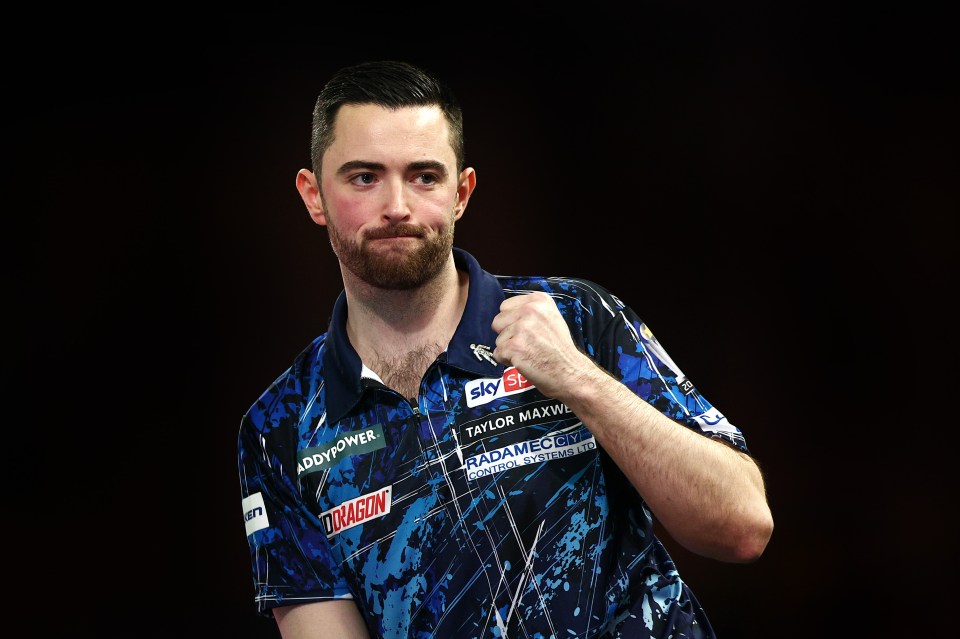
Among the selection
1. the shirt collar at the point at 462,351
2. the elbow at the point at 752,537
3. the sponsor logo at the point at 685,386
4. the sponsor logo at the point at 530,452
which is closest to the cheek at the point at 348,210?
the shirt collar at the point at 462,351

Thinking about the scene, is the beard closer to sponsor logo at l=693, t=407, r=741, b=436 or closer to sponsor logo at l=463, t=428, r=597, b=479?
sponsor logo at l=463, t=428, r=597, b=479

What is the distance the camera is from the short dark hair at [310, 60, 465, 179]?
217 centimetres

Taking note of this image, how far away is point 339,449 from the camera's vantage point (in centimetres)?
218

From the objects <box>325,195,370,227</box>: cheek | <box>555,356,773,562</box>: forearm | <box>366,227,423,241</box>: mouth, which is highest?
<box>325,195,370,227</box>: cheek

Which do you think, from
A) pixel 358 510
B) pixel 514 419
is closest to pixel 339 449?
pixel 358 510

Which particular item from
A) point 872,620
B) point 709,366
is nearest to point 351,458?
point 709,366

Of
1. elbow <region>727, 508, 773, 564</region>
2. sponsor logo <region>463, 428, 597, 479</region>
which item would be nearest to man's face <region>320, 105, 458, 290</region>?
sponsor logo <region>463, 428, 597, 479</region>

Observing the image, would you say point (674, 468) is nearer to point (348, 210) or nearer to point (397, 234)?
point (397, 234)

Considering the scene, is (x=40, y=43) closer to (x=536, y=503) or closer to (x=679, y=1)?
(x=679, y=1)

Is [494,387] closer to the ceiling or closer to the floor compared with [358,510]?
Answer: closer to the ceiling

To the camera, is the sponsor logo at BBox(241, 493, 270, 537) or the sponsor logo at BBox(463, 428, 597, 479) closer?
the sponsor logo at BBox(463, 428, 597, 479)

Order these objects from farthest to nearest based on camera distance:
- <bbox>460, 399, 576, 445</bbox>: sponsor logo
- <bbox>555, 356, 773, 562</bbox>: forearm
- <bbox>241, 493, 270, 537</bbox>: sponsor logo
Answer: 1. <bbox>241, 493, 270, 537</bbox>: sponsor logo
2. <bbox>460, 399, 576, 445</bbox>: sponsor logo
3. <bbox>555, 356, 773, 562</bbox>: forearm

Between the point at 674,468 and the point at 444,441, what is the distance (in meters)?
0.46

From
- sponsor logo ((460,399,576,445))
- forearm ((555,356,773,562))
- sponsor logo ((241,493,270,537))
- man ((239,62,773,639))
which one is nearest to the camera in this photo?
forearm ((555,356,773,562))
